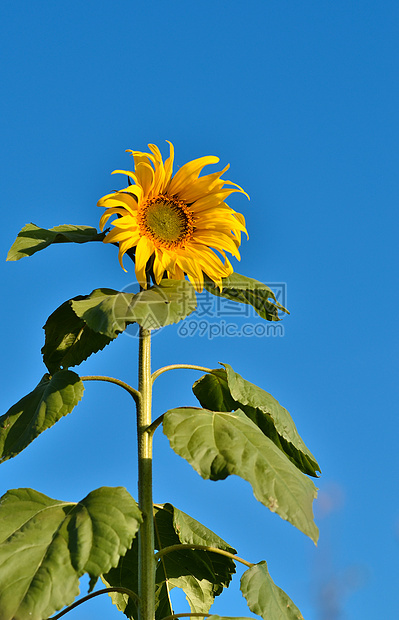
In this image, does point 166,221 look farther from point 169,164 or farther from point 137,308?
point 137,308

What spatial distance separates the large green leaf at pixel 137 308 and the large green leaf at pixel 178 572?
1010 millimetres

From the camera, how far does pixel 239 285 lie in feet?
9.48

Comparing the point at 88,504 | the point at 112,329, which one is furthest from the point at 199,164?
the point at 88,504

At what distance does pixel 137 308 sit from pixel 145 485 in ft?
2.20

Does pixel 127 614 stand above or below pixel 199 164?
below

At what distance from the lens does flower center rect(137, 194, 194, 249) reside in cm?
286

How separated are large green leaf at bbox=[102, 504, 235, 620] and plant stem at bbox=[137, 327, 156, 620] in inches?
18.7

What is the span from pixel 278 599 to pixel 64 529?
89 cm

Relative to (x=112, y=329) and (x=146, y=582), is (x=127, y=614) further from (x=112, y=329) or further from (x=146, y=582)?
(x=112, y=329)

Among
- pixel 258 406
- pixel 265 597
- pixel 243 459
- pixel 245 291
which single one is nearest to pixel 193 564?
pixel 265 597

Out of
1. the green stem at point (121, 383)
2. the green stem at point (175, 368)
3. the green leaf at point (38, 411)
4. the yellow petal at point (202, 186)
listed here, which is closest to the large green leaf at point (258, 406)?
the green stem at point (175, 368)

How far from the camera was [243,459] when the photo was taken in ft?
7.59

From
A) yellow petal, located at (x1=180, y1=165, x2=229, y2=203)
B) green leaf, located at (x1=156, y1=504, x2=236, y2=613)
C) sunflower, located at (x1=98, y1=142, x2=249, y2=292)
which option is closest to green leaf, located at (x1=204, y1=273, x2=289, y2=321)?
sunflower, located at (x1=98, y1=142, x2=249, y2=292)

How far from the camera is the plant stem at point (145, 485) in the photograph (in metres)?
2.51
